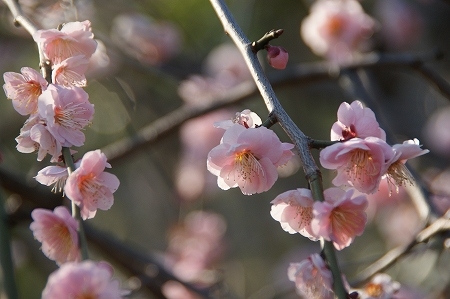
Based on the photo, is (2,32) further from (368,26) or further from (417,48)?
(417,48)

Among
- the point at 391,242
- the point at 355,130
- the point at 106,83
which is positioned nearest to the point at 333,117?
the point at 391,242

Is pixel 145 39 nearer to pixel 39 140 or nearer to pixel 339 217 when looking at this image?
pixel 39 140

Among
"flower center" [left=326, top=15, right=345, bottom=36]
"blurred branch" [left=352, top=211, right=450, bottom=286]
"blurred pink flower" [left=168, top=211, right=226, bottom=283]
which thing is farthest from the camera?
A: "blurred pink flower" [left=168, top=211, right=226, bottom=283]

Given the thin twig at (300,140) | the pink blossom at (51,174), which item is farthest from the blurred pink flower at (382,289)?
the pink blossom at (51,174)

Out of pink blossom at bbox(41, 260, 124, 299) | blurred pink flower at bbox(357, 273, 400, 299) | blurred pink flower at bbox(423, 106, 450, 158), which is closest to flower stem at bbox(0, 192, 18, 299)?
pink blossom at bbox(41, 260, 124, 299)

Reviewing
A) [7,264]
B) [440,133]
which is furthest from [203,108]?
[440,133]

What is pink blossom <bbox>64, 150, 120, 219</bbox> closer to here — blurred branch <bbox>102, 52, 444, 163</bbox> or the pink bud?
the pink bud
